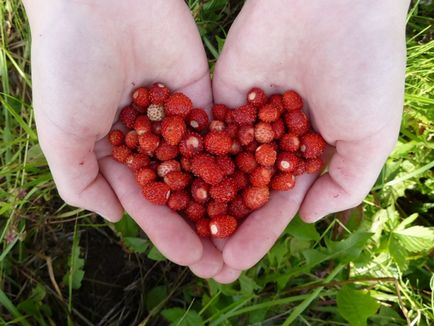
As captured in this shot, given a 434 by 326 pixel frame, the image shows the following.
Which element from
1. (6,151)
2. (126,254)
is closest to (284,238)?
(126,254)

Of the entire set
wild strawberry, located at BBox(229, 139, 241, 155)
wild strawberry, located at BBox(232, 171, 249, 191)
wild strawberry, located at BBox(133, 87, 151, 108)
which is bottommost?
wild strawberry, located at BBox(232, 171, 249, 191)

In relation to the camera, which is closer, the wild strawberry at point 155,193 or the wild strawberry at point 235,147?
the wild strawberry at point 155,193

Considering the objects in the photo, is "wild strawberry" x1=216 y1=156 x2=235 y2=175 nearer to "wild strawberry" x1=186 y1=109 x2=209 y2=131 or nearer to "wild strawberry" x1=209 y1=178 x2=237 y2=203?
"wild strawberry" x1=209 y1=178 x2=237 y2=203

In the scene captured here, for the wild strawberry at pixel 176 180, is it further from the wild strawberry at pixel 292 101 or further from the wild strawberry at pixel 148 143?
the wild strawberry at pixel 292 101

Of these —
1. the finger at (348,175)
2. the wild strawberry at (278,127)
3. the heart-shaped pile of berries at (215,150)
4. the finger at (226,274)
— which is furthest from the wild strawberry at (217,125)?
the finger at (226,274)

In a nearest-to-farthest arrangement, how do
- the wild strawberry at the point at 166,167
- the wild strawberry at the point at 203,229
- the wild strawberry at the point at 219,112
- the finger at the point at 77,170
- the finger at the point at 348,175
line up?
the finger at the point at 77,170, the finger at the point at 348,175, the wild strawberry at the point at 203,229, the wild strawberry at the point at 166,167, the wild strawberry at the point at 219,112

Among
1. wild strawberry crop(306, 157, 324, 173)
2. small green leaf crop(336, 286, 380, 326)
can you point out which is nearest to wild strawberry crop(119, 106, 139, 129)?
wild strawberry crop(306, 157, 324, 173)
